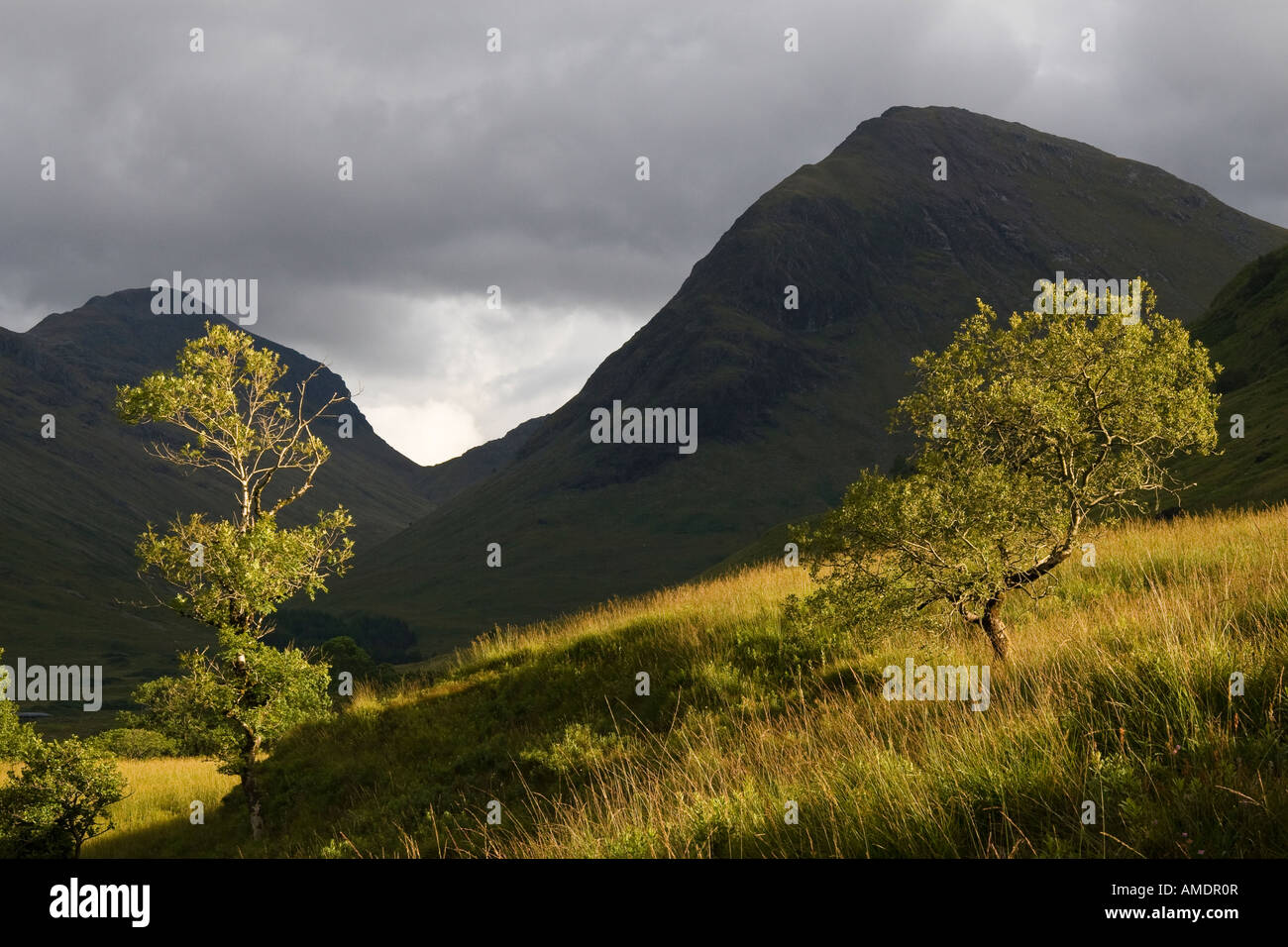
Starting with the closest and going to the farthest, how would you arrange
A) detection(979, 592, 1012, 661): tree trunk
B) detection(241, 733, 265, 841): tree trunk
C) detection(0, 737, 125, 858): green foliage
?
detection(979, 592, 1012, 661): tree trunk, detection(241, 733, 265, 841): tree trunk, detection(0, 737, 125, 858): green foliage

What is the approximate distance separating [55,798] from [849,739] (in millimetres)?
23191

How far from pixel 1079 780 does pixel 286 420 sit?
20.4 meters

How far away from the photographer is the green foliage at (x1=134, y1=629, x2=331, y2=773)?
18406 mm

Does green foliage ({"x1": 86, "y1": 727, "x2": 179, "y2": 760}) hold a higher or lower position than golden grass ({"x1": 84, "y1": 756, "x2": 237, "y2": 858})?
lower

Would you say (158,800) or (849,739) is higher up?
(849,739)

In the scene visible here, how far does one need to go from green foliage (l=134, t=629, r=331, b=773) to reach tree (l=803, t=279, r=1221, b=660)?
13052mm

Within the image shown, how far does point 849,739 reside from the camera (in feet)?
22.6

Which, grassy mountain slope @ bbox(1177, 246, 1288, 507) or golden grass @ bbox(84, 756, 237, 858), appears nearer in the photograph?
golden grass @ bbox(84, 756, 237, 858)

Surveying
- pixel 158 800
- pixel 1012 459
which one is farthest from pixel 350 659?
pixel 1012 459

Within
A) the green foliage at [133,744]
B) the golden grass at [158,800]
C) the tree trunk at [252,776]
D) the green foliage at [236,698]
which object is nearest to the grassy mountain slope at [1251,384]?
the green foliage at [236,698]

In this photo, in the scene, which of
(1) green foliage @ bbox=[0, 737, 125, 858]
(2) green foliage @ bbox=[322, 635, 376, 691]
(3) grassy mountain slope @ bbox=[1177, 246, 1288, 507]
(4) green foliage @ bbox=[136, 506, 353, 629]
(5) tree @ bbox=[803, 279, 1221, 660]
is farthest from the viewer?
(2) green foliage @ bbox=[322, 635, 376, 691]

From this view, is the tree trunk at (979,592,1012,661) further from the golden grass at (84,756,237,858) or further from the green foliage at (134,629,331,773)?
the golden grass at (84,756,237,858)

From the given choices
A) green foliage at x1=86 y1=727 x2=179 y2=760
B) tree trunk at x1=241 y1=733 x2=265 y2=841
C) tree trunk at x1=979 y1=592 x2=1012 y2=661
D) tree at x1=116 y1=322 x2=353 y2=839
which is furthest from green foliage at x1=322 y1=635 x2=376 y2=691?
tree trunk at x1=979 y1=592 x2=1012 y2=661

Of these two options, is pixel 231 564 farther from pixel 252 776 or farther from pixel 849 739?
pixel 849 739
